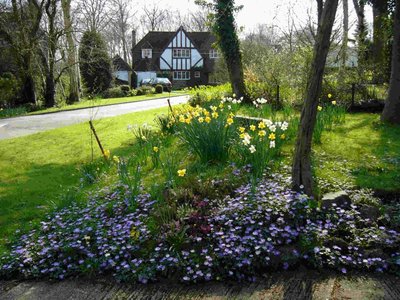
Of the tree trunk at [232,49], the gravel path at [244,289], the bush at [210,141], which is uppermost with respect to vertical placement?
the tree trunk at [232,49]

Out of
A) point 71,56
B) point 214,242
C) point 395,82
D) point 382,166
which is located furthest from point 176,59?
point 214,242

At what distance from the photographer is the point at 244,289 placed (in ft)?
10.8

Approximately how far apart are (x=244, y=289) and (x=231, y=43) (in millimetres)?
12029

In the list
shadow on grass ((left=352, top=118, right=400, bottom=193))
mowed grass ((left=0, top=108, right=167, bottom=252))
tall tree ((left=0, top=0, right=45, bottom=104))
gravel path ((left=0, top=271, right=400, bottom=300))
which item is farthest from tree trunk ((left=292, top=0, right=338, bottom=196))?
tall tree ((left=0, top=0, right=45, bottom=104))

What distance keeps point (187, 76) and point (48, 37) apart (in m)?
33.3

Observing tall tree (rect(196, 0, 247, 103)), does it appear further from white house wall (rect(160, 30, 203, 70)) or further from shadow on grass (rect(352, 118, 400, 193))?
white house wall (rect(160, 30, 203, 70))

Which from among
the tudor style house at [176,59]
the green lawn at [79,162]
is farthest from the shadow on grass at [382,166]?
the tudor style house at [176,59]

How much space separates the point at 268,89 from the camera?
1326 cm

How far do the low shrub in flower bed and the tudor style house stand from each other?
49.5m

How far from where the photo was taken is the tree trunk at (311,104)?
4.18 metres

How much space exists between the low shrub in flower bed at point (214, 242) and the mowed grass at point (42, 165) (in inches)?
33.1

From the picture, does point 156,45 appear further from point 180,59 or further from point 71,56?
point 71,56

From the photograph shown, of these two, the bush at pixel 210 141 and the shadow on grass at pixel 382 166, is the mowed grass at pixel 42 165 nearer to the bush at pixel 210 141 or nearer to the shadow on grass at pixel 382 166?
the bush at pixel 210 141

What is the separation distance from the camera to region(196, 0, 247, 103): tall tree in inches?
548
